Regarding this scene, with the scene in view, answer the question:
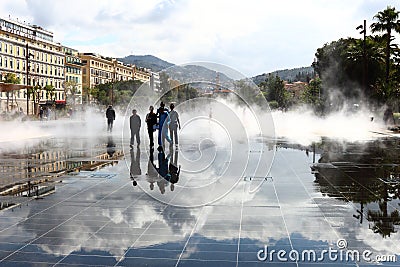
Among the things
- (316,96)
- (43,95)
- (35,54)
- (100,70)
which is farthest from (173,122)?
(100,70)

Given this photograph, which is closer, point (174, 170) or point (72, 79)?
point (174, 170)

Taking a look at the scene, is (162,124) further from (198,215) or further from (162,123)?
(198,215)

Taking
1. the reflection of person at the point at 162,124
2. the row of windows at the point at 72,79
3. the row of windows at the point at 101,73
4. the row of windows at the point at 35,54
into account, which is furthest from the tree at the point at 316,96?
the row of windows at the point at 101,73

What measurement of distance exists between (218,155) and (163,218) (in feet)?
26.9

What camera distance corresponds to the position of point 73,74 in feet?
368

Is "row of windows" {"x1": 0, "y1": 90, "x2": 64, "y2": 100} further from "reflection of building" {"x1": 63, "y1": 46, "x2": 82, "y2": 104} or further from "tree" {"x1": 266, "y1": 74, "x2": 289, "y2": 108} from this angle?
"tree" {"x1": 266, "y1": 74, "x2": 289, "y2": 108}

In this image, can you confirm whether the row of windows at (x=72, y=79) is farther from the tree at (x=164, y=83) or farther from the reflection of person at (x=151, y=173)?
the reflection of person at (x=151, y=173)

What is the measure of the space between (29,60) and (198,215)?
87.3 m

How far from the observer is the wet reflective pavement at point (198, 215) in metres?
5.07

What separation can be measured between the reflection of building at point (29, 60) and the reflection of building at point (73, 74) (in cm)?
249

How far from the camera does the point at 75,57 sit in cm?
11625

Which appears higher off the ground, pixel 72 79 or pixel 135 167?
pixel 72 79

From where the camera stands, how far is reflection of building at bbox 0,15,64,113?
7900cm

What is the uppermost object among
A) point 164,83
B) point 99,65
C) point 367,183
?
point 99,65
